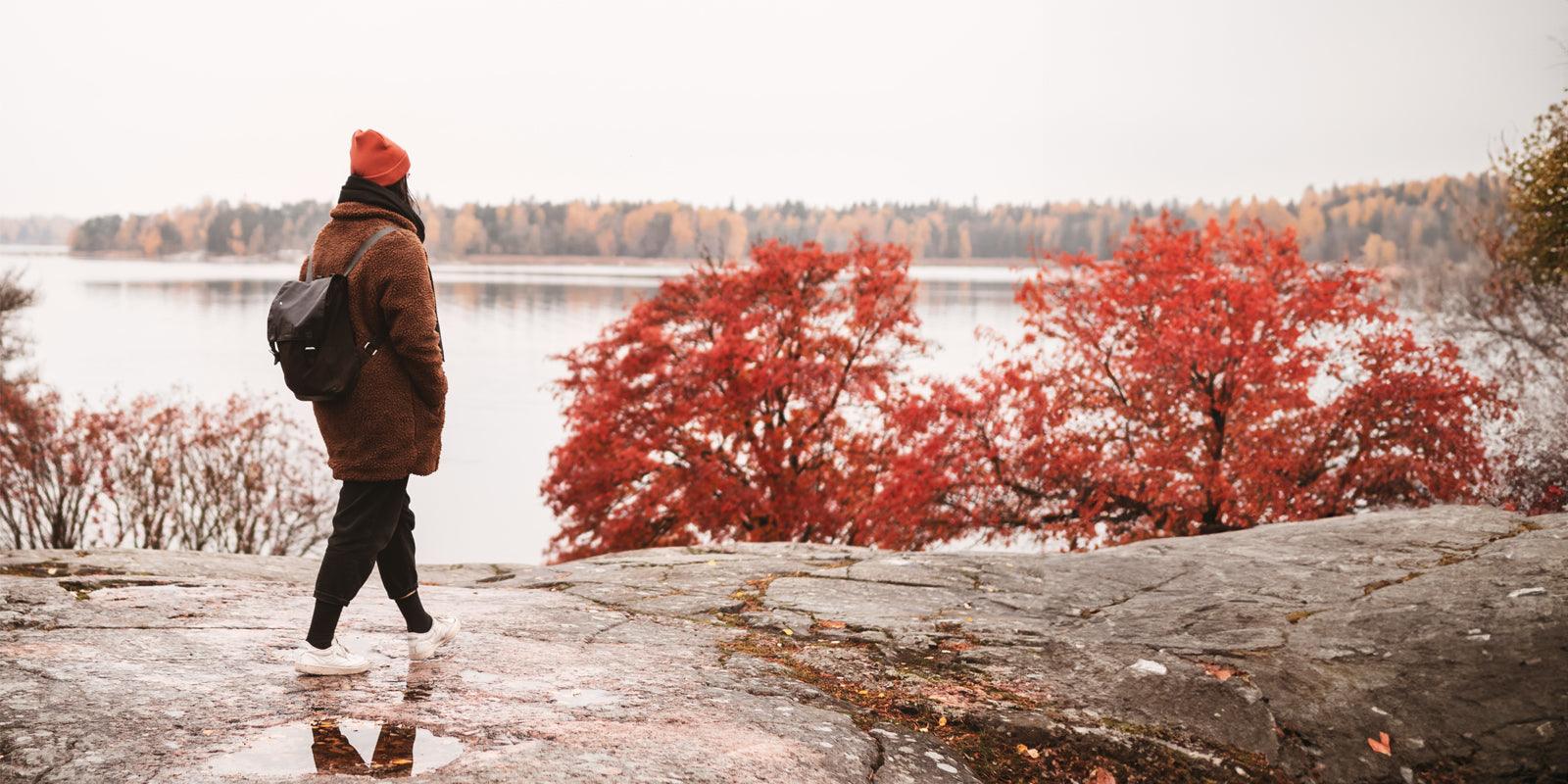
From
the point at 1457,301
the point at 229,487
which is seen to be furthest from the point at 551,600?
the point at 1457,301

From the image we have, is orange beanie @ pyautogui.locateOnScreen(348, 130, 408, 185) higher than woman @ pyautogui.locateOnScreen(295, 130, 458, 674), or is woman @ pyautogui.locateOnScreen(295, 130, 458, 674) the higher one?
orange beanie @ pyautogui.locateOnScreen(348, 130, 408, 185)

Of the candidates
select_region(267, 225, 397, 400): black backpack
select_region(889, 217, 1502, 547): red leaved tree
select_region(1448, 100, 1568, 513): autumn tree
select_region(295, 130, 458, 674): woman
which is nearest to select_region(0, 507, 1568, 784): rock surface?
select_region(295, 130, 458, 674): woman

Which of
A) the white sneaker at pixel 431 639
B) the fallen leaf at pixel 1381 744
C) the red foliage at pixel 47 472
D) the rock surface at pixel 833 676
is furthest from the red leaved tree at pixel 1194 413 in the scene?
the red foliage at pixel 47 472

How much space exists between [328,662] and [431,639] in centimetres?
48

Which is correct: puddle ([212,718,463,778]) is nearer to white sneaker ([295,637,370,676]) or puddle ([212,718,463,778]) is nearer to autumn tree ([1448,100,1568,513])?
white sneaker ([295,637,370,676])

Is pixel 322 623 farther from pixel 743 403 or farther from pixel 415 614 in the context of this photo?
pixel 743 403

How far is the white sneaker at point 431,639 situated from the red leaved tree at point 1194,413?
10.4 metres

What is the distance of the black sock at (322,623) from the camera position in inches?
160

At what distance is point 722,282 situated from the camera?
19734 mm

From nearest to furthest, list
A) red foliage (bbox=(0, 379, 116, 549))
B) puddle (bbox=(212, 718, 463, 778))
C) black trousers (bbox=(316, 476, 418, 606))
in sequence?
puddle (bbox=(212, 718, 463, 778)) → black trousers (bbox=(316, 476, 418, 606)) → red foliage (bbox=(0, 379, 116, 549))

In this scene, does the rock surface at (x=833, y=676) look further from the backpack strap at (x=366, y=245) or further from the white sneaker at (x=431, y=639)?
the backpack strap at (x=366, y=245)

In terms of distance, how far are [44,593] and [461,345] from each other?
205 ft

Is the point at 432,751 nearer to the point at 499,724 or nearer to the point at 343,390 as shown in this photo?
the point at 499,724

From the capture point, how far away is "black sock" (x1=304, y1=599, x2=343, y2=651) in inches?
160
